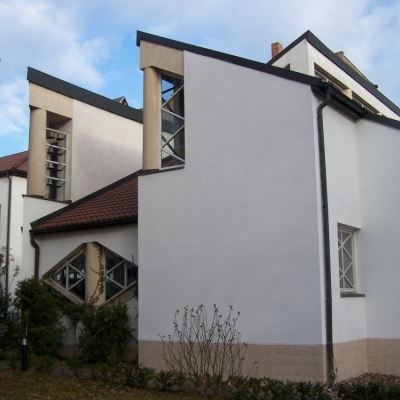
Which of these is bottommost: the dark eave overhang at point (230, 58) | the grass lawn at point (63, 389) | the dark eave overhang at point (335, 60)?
the grass lawn at point (63, 389)

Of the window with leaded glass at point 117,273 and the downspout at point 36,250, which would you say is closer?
the window with leaded glass at point 117,273

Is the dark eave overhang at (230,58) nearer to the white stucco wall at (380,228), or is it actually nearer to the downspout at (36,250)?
the white stucco wall at (380,228)

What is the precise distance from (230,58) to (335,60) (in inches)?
315

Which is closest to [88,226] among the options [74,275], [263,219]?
[74,275]

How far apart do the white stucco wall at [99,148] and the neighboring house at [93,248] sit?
2.00 meters

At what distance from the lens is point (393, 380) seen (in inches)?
417

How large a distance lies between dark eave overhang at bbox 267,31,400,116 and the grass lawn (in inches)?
457

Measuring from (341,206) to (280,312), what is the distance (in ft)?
8.11

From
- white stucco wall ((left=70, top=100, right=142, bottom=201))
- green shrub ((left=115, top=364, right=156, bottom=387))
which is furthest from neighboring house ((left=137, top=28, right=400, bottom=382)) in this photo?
white stucco wall ((left=70, top=100, right=142, bottom=201))

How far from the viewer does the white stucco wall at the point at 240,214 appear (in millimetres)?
10281

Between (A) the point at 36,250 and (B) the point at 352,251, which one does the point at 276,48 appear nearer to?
(A) the point at 36,250

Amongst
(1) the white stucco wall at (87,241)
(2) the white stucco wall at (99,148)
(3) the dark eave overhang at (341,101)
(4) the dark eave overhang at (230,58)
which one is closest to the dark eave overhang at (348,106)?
(3) the dark eave overhang at (341,101)

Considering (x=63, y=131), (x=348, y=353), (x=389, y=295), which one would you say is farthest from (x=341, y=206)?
(x=63, y=131)

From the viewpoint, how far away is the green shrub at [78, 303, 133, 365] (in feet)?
42.2
